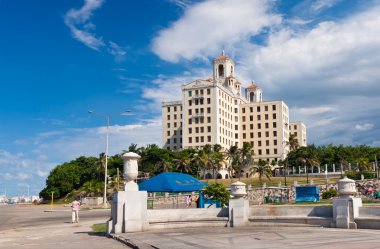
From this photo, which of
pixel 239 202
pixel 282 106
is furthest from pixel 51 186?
pixel 239 202

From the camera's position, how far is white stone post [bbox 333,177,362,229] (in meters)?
15.0

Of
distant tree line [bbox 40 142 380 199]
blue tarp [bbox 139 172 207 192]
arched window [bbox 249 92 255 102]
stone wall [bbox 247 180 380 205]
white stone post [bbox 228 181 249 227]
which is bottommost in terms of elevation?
stone wall [bbox 247 180 380 205]

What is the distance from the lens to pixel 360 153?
103500 mm

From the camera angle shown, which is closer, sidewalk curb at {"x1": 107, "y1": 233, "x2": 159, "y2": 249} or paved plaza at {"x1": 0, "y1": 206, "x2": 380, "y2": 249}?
paved plaza at {"x1": 0, "y1": 206, "x2": 380, "y2": 249}

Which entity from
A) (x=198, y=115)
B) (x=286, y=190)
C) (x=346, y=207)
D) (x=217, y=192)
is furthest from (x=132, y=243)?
(x=198, y=115)

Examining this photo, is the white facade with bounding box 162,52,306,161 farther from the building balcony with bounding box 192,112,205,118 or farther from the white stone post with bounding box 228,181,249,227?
the white stone post with bounding box 228,181,249,227

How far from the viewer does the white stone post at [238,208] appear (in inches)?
663

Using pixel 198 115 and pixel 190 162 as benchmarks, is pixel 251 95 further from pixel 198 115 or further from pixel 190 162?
pixel 190 162

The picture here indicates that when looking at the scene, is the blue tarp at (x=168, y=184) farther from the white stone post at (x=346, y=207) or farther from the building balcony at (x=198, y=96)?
the building balcony at (x=198, y=96)

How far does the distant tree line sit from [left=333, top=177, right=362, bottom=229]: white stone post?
3054 inches

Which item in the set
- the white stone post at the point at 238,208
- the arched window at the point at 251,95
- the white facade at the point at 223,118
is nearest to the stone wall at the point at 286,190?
the white stone post at the point at 238,208

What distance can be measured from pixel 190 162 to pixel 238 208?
275 ft

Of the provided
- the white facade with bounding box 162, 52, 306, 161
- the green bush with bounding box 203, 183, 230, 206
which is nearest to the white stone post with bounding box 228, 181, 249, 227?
the green bush with bounding box 203, 183, 230, 206

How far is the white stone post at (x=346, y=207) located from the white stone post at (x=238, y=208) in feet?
11.3
